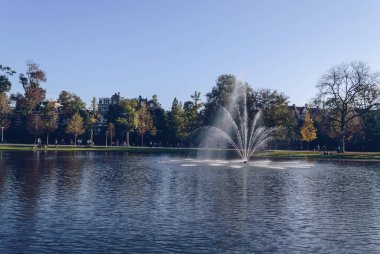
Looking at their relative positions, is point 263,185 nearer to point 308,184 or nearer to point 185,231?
point 308,184

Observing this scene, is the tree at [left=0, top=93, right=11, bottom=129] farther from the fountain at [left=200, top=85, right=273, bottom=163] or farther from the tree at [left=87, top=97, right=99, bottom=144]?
the fountain at [left=200, top=85, right=273, bottom=163]

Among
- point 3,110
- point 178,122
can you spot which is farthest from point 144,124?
point 3,110

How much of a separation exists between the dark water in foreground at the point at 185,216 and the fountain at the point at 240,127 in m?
60.1

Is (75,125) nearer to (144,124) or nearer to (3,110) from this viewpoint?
(144,124)

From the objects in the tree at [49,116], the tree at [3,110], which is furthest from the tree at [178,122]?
the tree at [3,110]

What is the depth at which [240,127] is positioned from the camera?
99.4m

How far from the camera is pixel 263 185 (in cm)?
3625

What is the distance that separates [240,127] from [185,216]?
7801 cm

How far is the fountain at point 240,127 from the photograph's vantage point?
97.9 metres

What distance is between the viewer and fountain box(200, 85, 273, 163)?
97938 millimetres

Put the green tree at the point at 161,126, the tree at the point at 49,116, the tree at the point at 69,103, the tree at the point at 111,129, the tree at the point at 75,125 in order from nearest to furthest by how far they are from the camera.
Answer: the tree at the point at 49,116 < the tree at the point at 75,125 < the tree at the point at 69,103 < the tree at the point at 111,129 < the green tree at the point at 161,126

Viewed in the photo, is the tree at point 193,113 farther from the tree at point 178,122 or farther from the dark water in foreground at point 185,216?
the dark water in foreground at point 185,216

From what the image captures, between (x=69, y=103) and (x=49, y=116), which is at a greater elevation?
(x=69, y=103)

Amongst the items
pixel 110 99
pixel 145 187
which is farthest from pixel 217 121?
pixel 110 99
